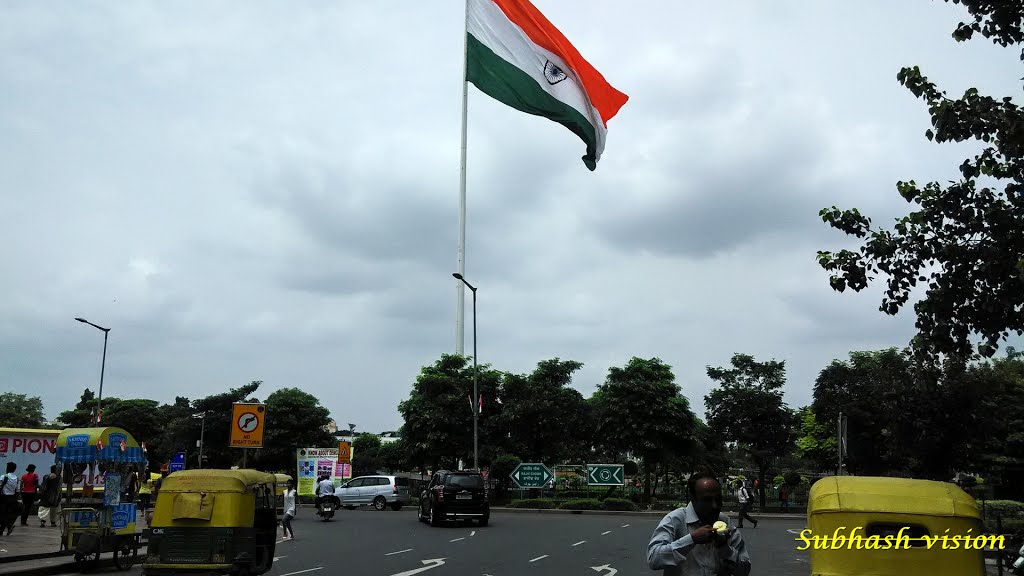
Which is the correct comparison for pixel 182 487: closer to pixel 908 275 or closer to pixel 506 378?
pixel 908 275

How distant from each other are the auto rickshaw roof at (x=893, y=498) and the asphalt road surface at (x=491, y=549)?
781 cm

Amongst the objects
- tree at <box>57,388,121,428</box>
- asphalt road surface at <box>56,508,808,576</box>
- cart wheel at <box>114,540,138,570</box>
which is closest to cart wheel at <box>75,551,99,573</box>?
cart wheel at <box>114,540,138,570</box>

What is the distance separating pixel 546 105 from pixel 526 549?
12450 millimetres

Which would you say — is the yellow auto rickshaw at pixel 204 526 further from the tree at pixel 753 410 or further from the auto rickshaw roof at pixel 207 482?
the tree at pixel 753 410

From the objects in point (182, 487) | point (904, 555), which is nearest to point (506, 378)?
point (182, 487)

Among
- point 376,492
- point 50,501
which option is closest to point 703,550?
point 50,501

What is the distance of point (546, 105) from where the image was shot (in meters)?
24.3

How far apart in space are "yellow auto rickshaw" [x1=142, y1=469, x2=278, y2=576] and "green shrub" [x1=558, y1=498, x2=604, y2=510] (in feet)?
93.2

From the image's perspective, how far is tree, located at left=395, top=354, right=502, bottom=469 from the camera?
144 feet

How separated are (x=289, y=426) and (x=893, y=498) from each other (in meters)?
58.1

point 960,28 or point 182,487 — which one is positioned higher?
point 960,28

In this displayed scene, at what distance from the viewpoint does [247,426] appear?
21.8m

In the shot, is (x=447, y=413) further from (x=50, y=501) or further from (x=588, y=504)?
(x=50, y=501)

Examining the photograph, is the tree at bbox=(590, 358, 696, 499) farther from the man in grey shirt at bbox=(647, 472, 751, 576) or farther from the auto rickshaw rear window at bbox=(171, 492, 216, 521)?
the man in grey shirt at bbox=(647, 472, 751, 576)
